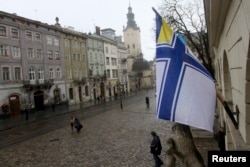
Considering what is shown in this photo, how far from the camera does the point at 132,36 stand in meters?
105

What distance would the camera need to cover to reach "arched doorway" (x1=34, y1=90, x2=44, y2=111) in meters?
41.1

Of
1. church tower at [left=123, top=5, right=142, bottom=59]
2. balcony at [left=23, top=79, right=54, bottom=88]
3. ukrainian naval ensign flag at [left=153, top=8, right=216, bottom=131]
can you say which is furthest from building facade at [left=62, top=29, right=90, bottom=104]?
church tower at [left=123, top=5, right=142, bottom=59]

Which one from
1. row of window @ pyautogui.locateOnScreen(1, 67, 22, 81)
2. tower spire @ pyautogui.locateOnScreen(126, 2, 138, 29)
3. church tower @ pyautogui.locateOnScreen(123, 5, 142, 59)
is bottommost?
row of window @ pyautogui.locateOnScreen(1, 67, 22, 81)

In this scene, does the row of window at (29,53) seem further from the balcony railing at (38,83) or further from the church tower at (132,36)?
the church tower at (132,36)

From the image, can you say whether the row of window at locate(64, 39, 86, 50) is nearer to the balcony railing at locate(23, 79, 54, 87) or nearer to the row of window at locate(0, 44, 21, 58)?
the balcony railing at locate(23, 79, 54, 87)

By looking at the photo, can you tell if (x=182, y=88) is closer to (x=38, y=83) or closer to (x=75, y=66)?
(x=38, y=83)

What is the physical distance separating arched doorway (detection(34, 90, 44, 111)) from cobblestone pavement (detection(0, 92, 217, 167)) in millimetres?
20170

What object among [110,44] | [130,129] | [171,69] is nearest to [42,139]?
[130,129]

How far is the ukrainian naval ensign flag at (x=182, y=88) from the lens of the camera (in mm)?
4020

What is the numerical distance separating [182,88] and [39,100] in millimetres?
40037

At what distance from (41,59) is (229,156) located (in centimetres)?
4157

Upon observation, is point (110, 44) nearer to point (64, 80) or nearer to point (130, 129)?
point (64, 80)

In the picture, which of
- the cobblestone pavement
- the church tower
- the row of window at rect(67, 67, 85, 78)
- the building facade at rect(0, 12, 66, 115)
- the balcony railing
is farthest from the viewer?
the church tower

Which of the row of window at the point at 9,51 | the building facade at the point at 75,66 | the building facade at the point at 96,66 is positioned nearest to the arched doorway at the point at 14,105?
the row of window at the point at 9,51
